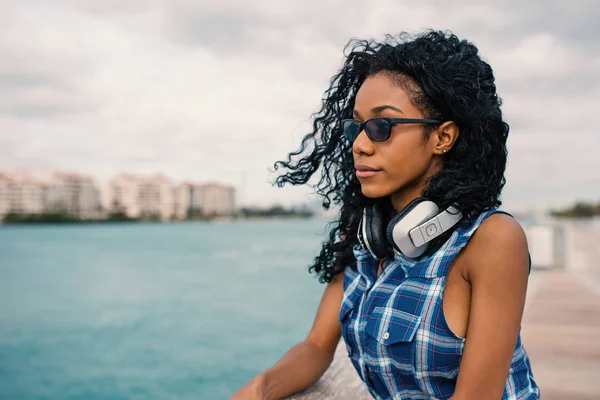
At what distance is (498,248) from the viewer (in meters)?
1.27

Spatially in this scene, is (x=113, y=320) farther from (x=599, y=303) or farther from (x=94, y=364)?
(x=599, y=303)

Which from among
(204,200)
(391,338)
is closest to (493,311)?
(391,338)

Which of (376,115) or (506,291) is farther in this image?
(376,115)

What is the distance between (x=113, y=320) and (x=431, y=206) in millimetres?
21987

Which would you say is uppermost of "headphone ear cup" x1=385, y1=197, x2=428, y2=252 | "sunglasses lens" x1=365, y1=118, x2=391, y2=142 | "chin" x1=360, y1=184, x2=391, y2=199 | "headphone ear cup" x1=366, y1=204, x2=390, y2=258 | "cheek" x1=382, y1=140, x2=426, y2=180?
"sunglasses lens" x1=365, y1=118, x2=391, y2=142

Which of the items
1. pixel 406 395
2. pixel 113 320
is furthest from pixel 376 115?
pixel 113 320

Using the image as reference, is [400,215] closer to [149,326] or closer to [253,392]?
[253,392]

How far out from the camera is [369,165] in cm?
147

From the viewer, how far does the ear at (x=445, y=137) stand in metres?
1.46

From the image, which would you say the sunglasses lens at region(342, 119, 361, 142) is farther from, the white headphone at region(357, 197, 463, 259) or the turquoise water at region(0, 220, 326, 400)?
the turquoise water at region(0, 220, 326, 400)

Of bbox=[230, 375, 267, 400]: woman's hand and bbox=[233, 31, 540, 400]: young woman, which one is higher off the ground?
bbox=[233, 31, 540, 400]: young woman

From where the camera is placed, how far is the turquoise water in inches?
564

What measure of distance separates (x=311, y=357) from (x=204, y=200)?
126421 millimetres

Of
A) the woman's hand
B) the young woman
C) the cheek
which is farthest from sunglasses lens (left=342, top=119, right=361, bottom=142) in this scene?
the woman's hand
